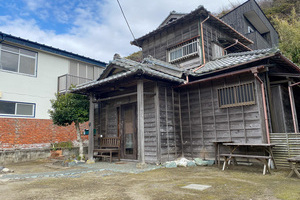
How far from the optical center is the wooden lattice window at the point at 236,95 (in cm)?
660

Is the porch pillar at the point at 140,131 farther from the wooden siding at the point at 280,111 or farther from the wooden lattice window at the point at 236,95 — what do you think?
the wooden siding at the point at 280,111

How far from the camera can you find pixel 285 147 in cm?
587

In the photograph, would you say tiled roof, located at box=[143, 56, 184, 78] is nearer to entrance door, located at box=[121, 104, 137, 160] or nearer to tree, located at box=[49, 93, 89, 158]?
entrance door, located at box=[121, 104, 137, 160]

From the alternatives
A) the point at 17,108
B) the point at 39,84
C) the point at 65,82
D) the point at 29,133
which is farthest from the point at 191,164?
the point at 39,84

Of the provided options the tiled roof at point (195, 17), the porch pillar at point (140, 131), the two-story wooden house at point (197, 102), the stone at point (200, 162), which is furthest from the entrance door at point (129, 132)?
the tiled roof at point (195, 17)

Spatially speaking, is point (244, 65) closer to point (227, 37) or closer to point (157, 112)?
point (157, 112)

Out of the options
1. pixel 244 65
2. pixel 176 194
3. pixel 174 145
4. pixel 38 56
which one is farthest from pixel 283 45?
pixel 38 56

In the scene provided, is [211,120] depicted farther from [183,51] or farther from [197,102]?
[183,51]

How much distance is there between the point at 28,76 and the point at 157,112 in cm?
853

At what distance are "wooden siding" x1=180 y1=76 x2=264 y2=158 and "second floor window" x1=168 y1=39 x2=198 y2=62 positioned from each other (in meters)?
2.84

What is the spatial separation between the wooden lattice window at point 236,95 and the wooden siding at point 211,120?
0.13m

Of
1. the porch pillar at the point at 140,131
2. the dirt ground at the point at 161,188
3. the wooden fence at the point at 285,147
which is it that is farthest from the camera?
the porch pillar at the point at 140,131

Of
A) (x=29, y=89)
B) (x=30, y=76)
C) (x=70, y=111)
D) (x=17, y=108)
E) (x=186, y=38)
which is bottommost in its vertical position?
(x=70, y=111)

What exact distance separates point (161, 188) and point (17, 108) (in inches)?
398
